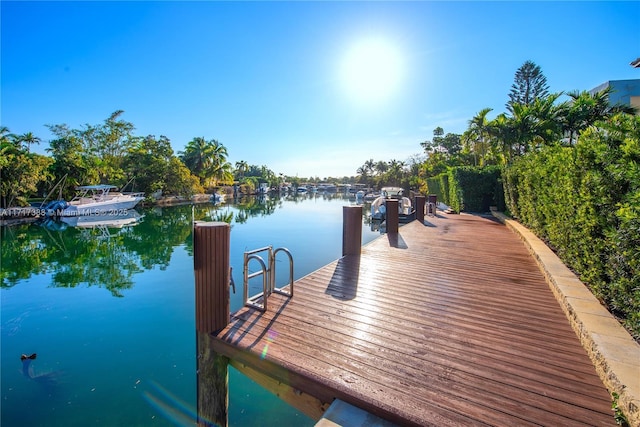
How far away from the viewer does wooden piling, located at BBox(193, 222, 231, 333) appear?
106 inches

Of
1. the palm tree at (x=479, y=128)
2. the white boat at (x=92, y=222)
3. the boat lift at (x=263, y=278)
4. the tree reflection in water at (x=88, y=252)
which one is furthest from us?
the white boat at (x=92, y=222)

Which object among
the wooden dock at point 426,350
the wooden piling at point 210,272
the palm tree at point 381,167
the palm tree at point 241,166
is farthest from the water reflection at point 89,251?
the palm tree at point 381,167

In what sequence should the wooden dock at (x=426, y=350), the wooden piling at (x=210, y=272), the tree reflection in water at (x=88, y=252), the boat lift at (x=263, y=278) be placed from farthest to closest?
the tree reflection in water at (x=88, y=252) < the boat lift at (x=263, y=278) < the wooden piling at (x=210, y=272) < the wooden dock at (x=426, y=350)

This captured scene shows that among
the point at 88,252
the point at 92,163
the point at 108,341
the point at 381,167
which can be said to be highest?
the point at 381,167

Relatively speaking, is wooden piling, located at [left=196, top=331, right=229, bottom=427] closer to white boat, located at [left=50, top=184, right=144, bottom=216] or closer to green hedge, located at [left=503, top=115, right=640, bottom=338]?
green hedge, located at [left=503, top=115, right=640, bottom=338]

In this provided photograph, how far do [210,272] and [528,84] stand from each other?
38407mm

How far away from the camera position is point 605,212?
9.13 ft

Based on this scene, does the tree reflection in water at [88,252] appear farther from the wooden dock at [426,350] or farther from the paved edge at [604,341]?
the paved edge at [604,341]

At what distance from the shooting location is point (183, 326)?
549 cm

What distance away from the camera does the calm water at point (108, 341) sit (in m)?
3.52

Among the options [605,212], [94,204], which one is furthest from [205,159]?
[605,212]

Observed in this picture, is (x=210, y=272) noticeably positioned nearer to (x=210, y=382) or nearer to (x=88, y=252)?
(x=210, y=382)

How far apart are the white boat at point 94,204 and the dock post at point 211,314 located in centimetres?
2438

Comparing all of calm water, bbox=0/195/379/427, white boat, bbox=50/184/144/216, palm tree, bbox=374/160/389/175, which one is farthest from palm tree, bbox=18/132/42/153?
palm tree, bbox=374/160/389/175
